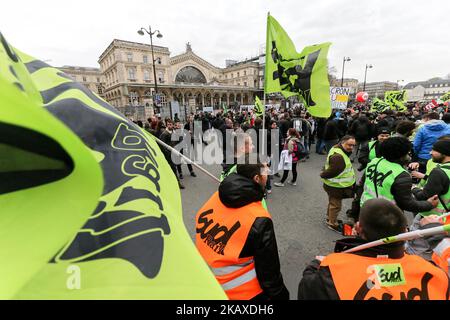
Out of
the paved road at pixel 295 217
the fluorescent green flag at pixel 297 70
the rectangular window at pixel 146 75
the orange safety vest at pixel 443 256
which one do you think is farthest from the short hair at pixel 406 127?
the rectangular window at pixel 146 75

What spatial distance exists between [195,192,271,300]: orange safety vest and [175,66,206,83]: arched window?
60671 mm

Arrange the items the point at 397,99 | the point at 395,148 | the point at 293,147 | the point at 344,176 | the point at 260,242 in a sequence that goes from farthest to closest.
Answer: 1. the point at 397,99
2. the point at 293,147
3. the point at 344,176
4. the point at 395,148
5. the point at 260,242

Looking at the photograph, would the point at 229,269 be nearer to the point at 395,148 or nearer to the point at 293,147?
the point at 395,148

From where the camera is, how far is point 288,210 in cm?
447

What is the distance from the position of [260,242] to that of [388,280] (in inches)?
26.8

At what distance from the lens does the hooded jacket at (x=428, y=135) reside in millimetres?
4301

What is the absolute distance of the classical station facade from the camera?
45312 mm

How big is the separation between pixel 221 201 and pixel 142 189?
2.64 feet

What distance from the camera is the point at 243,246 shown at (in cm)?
148

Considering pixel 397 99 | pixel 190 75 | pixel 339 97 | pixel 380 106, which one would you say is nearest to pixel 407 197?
pixel 339 97

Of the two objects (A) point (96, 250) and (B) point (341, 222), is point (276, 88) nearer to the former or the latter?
(B) point (341, 222)

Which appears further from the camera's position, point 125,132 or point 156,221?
point 125,132

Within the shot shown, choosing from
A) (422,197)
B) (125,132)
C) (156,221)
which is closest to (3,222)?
(156,221)

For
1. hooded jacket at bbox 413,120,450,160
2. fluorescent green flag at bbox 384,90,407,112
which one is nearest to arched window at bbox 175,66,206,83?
fluorescent green flag at bbox 384,90,407,112
